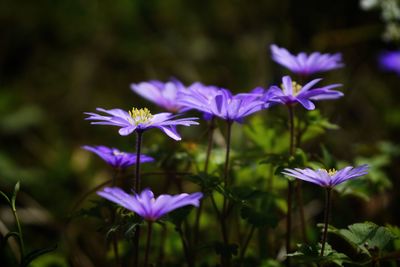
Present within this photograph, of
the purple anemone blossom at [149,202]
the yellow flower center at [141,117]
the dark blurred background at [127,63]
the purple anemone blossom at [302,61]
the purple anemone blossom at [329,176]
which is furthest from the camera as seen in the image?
the dark blurred background at [127,63]

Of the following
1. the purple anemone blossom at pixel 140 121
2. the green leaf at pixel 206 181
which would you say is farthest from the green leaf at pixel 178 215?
the purple anemone blossom at pixel 140 121


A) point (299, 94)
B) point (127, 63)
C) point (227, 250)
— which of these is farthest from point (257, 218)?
point (127, 63)

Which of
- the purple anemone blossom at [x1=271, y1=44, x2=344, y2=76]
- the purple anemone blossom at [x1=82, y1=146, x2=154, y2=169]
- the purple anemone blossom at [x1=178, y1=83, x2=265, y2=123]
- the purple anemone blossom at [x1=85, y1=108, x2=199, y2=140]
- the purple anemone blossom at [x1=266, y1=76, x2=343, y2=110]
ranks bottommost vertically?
the purple anemone blossom at [x1=82, y1=146, x2=154, y2=169]

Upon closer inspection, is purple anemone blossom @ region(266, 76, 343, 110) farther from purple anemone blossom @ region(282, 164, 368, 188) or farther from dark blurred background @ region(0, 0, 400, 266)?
dark blurred background @ region(0, 0, 400, 266)

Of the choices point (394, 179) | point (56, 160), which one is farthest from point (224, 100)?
point (56, 160)

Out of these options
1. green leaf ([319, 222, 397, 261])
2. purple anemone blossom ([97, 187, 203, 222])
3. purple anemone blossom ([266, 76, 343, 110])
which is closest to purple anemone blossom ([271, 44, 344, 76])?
purple anemone blossom ([266, 76, 343, 110])

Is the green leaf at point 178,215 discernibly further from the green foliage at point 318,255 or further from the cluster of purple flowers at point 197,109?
the green foliage at point 318,255

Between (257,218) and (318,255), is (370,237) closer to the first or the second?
(318,255)
